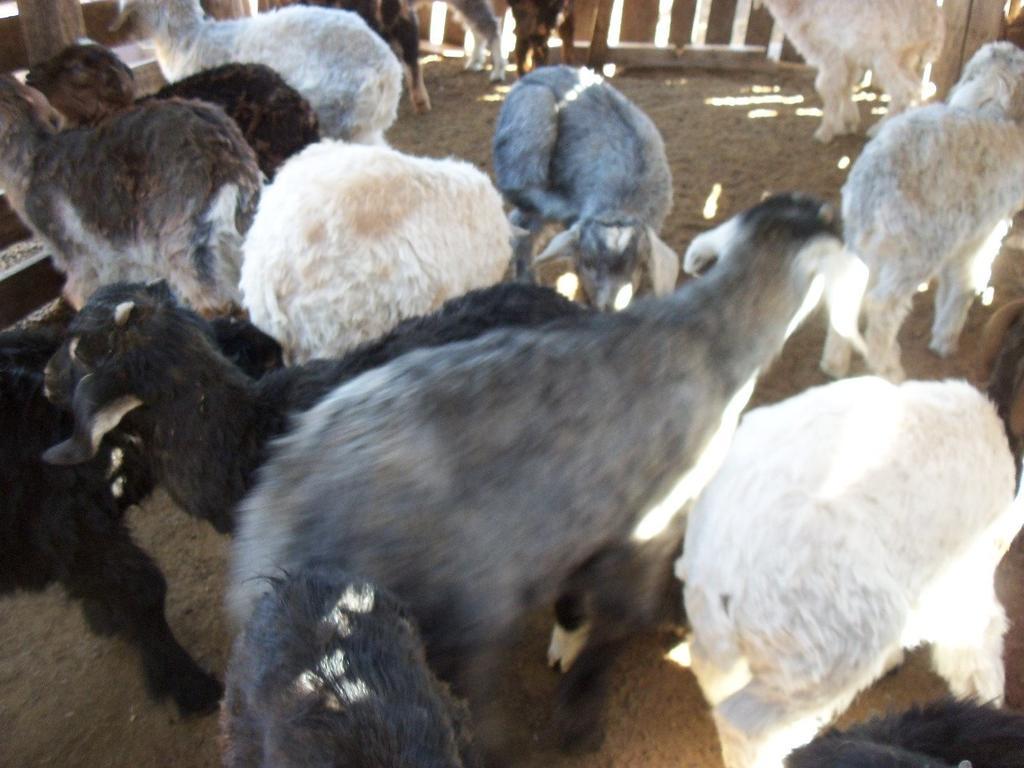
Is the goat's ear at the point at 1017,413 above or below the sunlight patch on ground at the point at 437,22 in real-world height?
below

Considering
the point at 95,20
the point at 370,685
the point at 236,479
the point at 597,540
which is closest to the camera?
the point at 370,685

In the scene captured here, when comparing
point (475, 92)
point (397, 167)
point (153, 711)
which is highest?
point (397, 167)

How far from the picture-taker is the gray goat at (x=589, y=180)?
4195 millimetres

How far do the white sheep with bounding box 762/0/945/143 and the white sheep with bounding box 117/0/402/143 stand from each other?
3656 mm

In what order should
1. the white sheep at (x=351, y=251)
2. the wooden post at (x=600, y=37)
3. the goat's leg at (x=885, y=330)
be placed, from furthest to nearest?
the wooden post at (x=600, y=37)
the goat's leg at (x=885, y=330)
the white sheep at (x=351, y=251)

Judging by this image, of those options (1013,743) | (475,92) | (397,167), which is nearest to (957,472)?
(1013,743)

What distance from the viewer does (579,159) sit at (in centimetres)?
517

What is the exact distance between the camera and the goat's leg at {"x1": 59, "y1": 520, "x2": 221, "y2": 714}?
2680 mm

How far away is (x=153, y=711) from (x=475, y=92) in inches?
292

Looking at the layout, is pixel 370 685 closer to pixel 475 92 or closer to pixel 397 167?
pixel 397 167

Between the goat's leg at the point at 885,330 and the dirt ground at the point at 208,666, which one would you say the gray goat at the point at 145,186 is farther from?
the goat's leg at the point at 885,330

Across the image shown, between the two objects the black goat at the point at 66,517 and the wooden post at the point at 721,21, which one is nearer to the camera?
the black goat at the point at 66,517

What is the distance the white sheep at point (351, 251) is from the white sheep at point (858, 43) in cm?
477

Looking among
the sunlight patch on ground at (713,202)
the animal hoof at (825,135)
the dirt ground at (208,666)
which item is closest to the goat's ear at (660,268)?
the dirt ground at (208,666)
